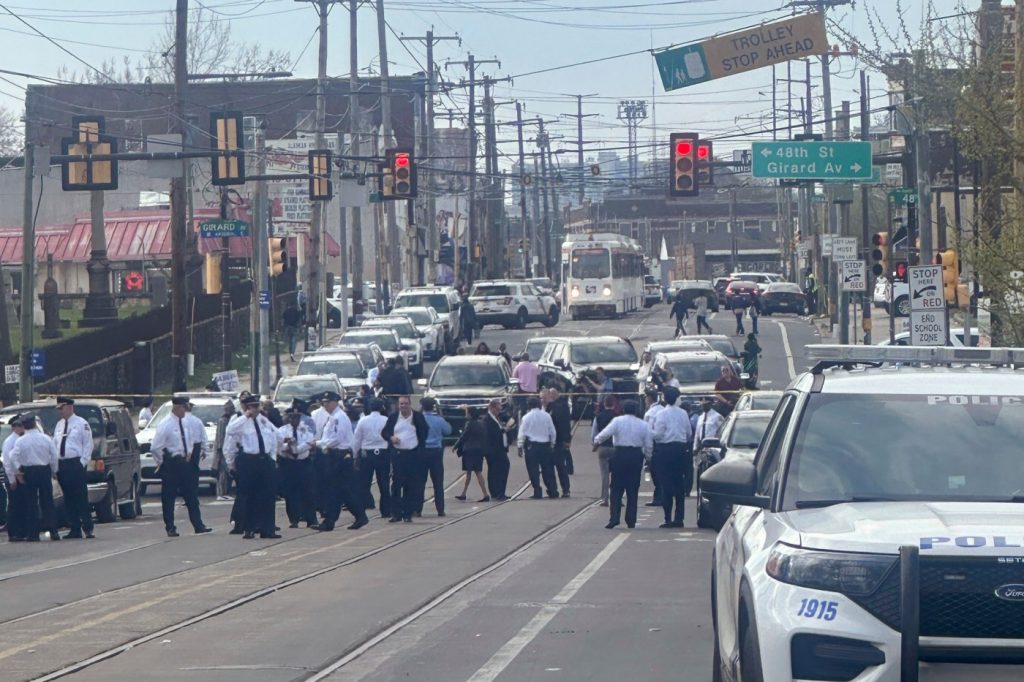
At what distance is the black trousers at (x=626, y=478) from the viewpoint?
1928cm

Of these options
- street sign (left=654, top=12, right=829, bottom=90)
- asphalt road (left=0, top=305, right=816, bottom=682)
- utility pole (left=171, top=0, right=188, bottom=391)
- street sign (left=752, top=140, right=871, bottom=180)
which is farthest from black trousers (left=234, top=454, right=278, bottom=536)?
street sign (left=752, top=140, right=871, bottom=180)

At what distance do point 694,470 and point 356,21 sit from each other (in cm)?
3412

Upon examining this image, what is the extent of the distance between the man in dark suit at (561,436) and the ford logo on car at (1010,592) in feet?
62.6

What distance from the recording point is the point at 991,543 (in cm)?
561

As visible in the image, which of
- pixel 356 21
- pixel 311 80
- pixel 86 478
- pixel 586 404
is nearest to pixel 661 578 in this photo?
pixel 86 478

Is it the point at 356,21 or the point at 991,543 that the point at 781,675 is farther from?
the point at 356,21

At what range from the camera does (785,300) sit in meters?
69.3

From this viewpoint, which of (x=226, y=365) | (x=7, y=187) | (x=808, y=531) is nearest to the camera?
(x=808, y=531)

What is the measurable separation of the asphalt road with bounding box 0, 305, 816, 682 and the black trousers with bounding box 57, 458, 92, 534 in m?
0.35

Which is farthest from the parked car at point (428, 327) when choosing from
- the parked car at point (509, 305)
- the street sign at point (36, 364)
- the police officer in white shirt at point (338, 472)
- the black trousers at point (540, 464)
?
the police officer in white shirt at point (338, 472)

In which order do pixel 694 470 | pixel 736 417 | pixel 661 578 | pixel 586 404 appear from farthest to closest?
1. pixel 586 404
2. pixel 694 470
3. pixel 736 417
4. pixel 661 578

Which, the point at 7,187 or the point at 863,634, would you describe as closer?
the point at 863,634

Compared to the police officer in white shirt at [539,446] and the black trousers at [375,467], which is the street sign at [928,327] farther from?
the black trousers at [375,467]

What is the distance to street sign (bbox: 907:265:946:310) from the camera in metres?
23.9
